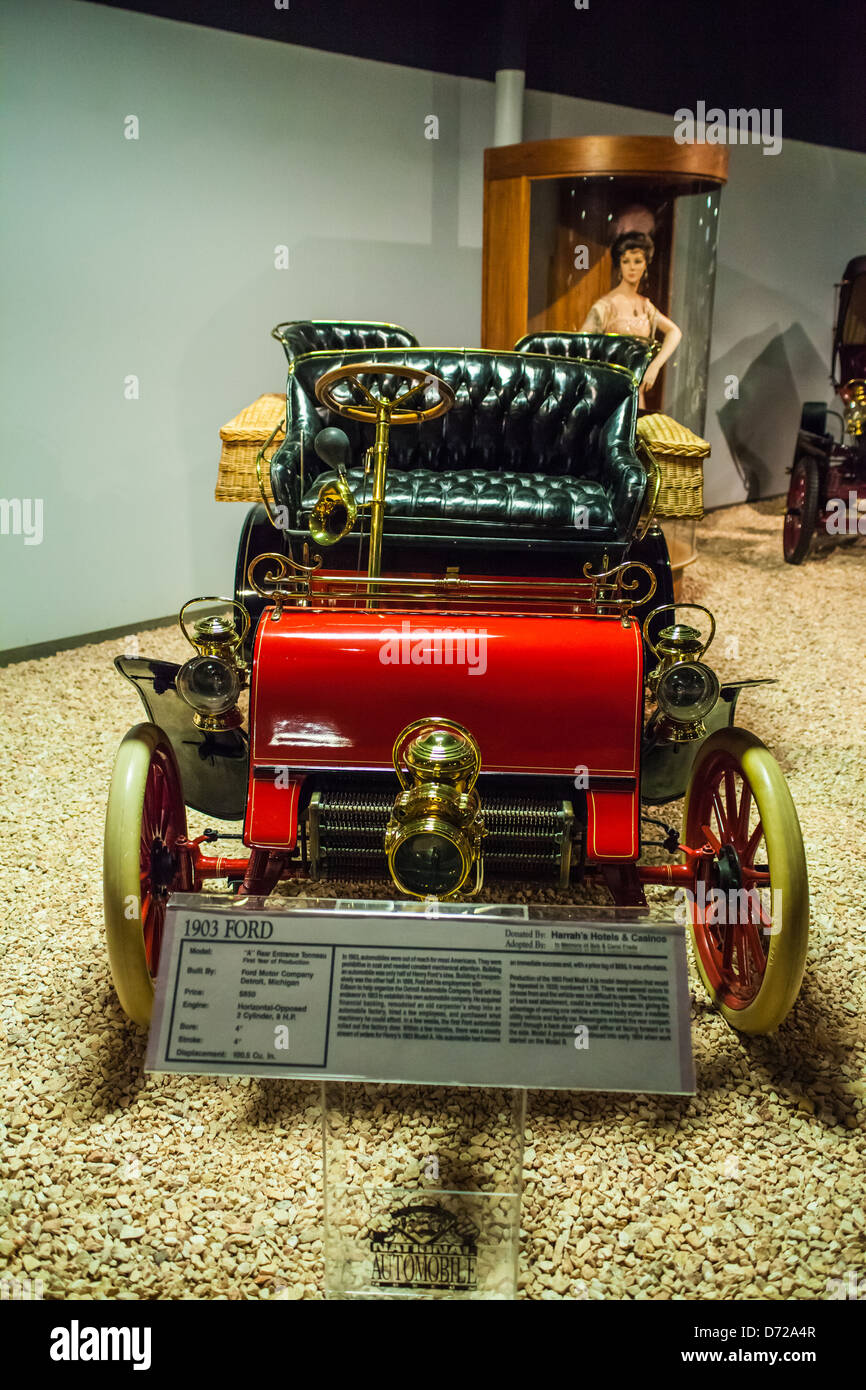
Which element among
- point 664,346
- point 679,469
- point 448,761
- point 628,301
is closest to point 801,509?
point 664,346

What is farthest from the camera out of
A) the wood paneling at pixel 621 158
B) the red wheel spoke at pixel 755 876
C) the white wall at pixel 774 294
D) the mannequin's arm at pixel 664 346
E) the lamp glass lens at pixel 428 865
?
the white wall at pixel 774 294

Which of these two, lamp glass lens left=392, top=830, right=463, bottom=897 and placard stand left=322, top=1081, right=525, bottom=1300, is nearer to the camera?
placard stand left=322, top=1081, right=525, bottom=1300

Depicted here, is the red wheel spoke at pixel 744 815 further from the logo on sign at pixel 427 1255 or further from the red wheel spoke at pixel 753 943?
the logo on sign at pixel 427 1255

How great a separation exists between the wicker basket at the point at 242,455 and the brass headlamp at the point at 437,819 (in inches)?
102

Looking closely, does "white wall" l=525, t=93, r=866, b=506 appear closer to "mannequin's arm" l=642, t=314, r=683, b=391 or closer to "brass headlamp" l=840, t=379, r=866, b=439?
"brass headlamp" l=840, t=379, r=866, b=439

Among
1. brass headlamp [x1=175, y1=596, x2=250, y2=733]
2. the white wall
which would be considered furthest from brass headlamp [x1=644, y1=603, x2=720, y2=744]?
the white wall

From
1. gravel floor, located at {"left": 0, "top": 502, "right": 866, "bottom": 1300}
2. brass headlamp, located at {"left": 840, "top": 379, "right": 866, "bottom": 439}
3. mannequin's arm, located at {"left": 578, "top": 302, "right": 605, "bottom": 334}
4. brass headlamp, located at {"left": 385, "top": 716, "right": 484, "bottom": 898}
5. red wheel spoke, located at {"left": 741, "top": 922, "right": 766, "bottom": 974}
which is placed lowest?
gravel floor, located at {"left": 0, "top": 502, "right": 866, "bottom": 1300}

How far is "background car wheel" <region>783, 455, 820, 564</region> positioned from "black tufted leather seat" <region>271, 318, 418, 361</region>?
2815 millimetres

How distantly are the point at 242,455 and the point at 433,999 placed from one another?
315 centimetres

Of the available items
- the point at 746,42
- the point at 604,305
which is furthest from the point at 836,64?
the point at 604,305

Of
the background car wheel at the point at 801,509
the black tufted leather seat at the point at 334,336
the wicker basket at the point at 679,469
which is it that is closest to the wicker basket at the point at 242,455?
the black tufted leather seat at the point at 334,336

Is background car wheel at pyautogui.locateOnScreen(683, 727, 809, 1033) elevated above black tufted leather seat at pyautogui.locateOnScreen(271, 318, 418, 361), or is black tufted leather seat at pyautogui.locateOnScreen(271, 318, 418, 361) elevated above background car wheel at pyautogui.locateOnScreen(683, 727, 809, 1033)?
black tufted leather seat at pyautogui.locateOnScreen(271, 318, 418, 361)

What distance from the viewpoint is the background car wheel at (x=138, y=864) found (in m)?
1.75

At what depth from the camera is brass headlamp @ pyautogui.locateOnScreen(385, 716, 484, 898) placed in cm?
166
